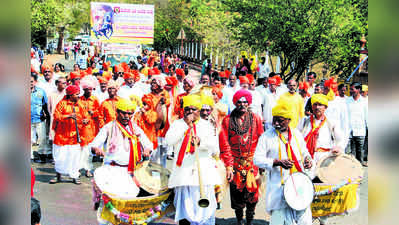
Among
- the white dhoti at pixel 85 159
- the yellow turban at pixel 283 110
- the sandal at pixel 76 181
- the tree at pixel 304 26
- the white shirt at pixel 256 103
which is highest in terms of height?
the tree at pixel 304 26

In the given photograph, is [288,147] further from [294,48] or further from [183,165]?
[294,48]

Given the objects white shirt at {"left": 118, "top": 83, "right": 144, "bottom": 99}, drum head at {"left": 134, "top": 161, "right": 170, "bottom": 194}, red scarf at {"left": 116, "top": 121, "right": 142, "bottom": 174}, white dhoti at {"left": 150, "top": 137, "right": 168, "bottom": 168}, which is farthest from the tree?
drum head at {"left": 134, "top": 161, "right": 170, "bottom": 194}

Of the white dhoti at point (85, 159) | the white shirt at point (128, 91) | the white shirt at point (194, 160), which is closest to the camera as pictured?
the white shirt at point (194, 160)

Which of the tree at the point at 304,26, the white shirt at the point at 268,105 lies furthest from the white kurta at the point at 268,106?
the tree at the point at 304,26

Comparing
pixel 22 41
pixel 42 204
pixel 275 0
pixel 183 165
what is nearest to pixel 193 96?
pixel 183 165

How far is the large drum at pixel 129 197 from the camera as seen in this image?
5.62 meters

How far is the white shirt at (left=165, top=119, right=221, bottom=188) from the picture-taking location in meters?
5.94

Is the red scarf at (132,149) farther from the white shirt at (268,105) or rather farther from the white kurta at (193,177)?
the white shirt at (268,105)

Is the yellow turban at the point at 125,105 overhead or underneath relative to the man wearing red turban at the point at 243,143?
overhead

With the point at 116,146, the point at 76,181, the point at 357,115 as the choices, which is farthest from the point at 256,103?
the point at 116,146

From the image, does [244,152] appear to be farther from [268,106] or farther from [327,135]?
[268,106]

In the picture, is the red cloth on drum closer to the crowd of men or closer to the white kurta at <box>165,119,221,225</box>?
the crowd of men

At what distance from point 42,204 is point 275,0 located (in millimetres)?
13936

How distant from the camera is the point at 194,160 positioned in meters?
6.03
